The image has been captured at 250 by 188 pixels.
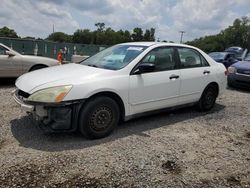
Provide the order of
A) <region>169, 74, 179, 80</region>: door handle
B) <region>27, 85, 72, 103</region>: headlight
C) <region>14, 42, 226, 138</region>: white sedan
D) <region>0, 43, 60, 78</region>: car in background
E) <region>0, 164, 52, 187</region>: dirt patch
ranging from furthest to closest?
<region>0, 43, 60, 78</region>: car in background
<region>169, 74, 179, 80</region>: door handle
<region>14, 42, 226, 138</region>: white sedan
<region>27, 85, 72, 103</region>: headlight
<region>0, 164, 52, 187</region>: dirt patch

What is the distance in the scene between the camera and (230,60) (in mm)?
15578

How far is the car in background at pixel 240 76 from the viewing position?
32.2 feet

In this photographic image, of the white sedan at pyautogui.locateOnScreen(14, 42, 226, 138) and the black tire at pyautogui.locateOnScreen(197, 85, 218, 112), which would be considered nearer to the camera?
the white sedan at pyautogui.locateOnScreen(14, 42, 226, 138)

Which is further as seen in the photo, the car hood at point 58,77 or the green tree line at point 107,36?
the green tree line at point 107,36

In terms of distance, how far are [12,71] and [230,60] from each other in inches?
438

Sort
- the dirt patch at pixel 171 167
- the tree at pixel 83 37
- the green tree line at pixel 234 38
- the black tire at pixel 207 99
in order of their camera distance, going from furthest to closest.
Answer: the green tree line at pixel 234 38, the tree at pixel 83 37, the black tire at pixel 207 99, the dirt patch at pixel 171 167

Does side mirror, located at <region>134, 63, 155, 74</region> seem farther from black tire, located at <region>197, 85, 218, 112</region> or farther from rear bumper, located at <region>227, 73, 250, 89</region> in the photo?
rear bumper, located at <region>227, 73, 250, 89</region>

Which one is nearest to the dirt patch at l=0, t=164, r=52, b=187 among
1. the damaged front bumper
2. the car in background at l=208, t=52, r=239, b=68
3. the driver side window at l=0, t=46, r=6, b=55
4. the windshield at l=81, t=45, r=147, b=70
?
the damaged front bumper

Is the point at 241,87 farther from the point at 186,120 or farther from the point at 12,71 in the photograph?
the point at 12,71

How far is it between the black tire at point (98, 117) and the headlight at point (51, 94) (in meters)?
0.39

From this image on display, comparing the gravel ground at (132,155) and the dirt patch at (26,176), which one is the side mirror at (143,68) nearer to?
the gravel ground at (132,155)

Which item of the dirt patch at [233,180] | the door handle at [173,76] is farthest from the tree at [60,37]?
the dirt patch at [233,180]

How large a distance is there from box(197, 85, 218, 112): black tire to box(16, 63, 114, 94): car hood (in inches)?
102

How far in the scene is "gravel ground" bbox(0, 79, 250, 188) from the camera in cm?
352
